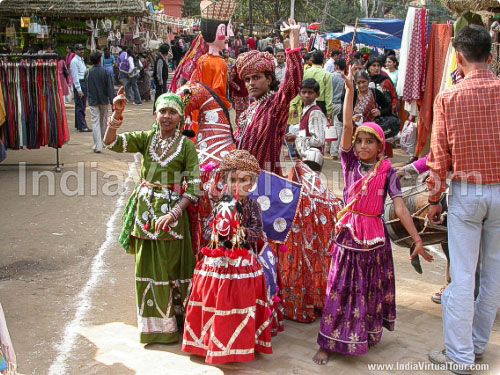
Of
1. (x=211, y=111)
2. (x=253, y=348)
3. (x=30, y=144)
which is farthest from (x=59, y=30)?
(x=253, y=348)

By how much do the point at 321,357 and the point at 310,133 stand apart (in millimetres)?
2549

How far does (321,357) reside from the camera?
4.12 m

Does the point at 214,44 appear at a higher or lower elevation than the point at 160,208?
higher

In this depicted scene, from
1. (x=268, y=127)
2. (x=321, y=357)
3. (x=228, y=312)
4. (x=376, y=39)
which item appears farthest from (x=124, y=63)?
(x=321, y=357)

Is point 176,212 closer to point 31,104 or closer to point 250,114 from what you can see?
point 250,114

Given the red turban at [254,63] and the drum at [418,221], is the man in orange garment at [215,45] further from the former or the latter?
the drum at [418,221]

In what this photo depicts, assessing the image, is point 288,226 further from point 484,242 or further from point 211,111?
point 484,242

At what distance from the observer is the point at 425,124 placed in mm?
7547

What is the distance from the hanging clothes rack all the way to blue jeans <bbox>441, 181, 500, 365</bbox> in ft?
24.3

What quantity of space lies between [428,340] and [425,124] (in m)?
3.71

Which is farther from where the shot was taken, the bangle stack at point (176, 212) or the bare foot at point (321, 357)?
the bangle stack at point (176, 212)

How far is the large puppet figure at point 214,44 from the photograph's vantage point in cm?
524

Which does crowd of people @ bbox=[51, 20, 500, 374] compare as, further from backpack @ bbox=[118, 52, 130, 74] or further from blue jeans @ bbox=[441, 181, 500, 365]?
backpack @ bbox=[118, 52, 130, 74]

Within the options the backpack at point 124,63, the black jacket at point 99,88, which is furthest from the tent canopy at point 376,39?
the black jacket at point 99,88
